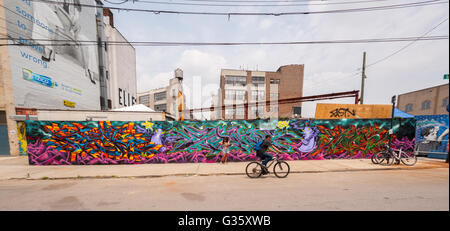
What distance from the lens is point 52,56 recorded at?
43.4 feet

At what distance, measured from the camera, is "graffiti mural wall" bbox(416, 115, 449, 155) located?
26.7ft

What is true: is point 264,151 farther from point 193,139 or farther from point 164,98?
point 164,98

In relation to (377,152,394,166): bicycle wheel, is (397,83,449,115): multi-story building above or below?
above

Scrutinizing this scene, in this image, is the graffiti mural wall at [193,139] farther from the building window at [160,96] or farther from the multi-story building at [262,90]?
the building window at [160,96]

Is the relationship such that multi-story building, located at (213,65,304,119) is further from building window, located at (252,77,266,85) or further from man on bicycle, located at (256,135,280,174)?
man on bicycle, located at (256,135,280,174)

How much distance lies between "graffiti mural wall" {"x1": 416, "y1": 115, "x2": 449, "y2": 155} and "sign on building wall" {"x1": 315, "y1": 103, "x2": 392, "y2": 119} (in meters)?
2.42

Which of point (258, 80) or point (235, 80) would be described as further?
point (258, 80)

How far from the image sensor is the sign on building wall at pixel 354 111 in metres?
8.55

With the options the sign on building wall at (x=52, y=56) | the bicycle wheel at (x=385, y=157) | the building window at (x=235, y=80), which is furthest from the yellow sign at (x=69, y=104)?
the building window at (x=235, y=80)

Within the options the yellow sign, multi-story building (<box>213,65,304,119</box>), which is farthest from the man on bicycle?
multi-story building (<box>213,65,304,119</box>)

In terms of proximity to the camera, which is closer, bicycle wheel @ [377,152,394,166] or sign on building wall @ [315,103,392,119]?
bicycle wheel @ [377,152,394,166]

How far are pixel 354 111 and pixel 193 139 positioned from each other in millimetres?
9717

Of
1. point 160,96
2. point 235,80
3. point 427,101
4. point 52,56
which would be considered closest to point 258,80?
point 235,80

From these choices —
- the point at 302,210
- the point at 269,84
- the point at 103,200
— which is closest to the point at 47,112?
the point at 103,200
